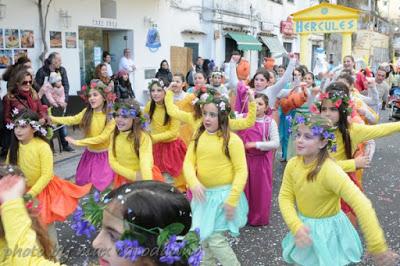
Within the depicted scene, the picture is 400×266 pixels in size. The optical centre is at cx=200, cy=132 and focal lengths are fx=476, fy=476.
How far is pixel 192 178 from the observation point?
3785mm

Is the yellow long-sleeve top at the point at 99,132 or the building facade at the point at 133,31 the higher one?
the building facade at the point at 133,31

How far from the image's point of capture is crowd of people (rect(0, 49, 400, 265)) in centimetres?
161

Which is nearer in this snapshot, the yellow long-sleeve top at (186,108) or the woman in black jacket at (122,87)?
the yellow long-sleeve top at (186,108)

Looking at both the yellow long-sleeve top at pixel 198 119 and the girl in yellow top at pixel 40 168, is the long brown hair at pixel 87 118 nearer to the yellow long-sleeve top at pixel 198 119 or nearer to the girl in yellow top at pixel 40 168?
the yellow long-sleeve top at pixel 198 119

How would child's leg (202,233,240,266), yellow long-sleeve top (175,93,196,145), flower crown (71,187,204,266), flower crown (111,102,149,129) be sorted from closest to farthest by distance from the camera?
flower crown (71,187,204,266)
child's leg (202,233,240,266)
flower crown (111,102,149,129)
yellow long-sleeve top (175,93,196,145)

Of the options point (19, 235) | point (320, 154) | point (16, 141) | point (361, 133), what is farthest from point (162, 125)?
Answer: point (19, 235)

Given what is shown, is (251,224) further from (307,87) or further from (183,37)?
(183,37)

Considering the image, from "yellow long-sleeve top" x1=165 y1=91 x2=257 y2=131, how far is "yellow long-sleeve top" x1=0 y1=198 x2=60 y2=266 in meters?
2.62

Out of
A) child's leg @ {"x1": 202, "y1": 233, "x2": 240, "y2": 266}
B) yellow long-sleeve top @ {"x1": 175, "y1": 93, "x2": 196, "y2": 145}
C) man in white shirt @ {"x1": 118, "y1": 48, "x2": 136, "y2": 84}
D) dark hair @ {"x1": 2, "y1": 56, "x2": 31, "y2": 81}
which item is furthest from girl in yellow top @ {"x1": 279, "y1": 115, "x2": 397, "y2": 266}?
man in white shirt @ {"x1": 118, "y1": 48, "x2": 136, "y2": 84}

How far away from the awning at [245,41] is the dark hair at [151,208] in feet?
54.6

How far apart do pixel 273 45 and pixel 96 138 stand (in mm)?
18037

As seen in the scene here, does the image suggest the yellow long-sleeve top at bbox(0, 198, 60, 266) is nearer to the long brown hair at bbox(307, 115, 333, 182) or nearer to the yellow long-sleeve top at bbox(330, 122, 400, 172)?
the long brown hair at bbox(307, 115, 333, 182)

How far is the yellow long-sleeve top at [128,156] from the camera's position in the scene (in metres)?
4.42

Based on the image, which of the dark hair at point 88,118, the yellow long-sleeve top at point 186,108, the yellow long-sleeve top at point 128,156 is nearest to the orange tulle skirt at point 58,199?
the yellow long-sleeve top at point 128,156
